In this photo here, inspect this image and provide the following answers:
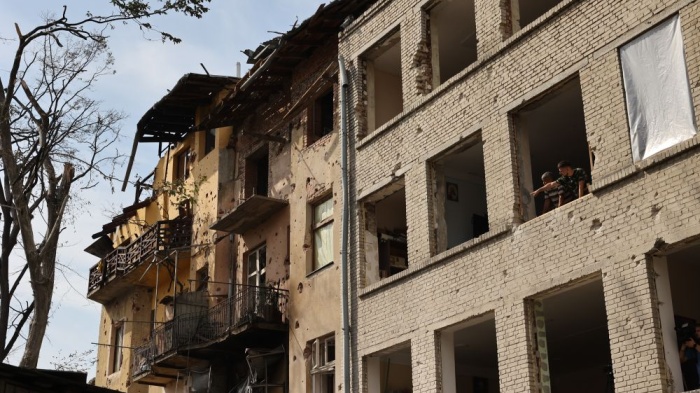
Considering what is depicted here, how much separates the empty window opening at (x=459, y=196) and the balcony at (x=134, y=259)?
1078 centimetres

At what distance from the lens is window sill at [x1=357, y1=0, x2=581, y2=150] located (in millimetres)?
17125

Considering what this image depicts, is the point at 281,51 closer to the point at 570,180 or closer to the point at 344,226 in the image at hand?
the point at 344,226

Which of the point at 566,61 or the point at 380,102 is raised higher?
the point at 380,102

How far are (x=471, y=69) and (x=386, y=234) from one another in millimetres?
4559

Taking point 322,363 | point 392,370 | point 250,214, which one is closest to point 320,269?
point 322,363

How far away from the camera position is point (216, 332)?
949 inches

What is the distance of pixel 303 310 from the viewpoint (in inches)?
886

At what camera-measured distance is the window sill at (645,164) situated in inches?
550

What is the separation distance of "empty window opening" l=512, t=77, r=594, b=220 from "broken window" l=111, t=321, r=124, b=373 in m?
16.5

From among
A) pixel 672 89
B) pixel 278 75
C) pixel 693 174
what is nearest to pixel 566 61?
pixel 672 89

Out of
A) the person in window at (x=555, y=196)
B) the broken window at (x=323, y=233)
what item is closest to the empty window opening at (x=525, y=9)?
the person in window at (x=555, y=196)

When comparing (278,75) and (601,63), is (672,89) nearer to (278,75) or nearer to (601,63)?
(601,63)

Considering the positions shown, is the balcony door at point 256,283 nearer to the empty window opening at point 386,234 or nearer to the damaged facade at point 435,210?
the damaged facade at point 435,210

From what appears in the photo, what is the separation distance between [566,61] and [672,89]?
2201 mm
